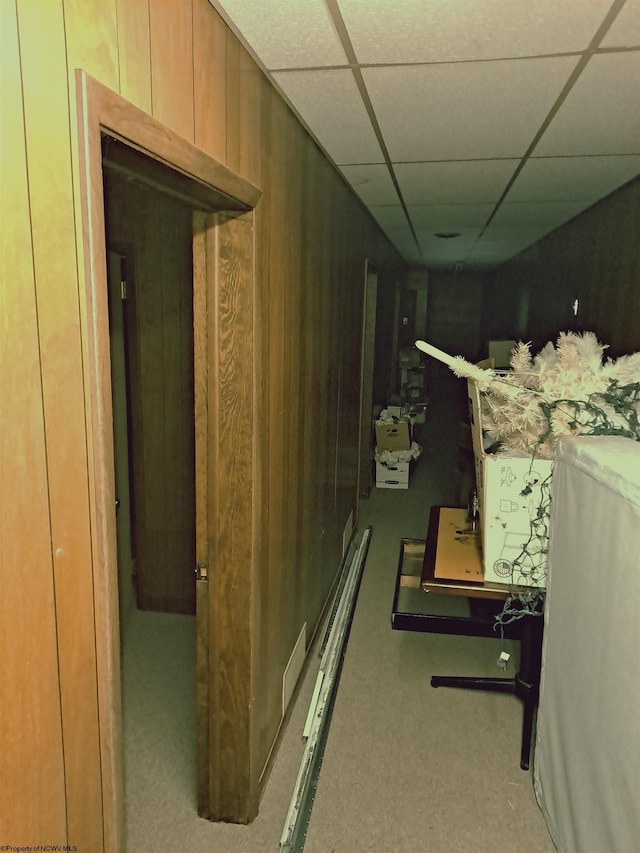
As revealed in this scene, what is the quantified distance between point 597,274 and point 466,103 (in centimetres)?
217

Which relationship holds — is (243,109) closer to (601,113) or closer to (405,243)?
(601,113)

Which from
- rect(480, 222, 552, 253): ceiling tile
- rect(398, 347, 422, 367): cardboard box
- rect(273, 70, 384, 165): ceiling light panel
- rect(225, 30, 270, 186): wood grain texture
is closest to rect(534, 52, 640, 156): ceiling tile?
rect(273, 70, 384, 165): ceiling light panel

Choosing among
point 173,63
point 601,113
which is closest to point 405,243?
point 601,113

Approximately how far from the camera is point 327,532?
318cm

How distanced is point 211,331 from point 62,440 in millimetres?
872

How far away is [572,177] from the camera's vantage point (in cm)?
299

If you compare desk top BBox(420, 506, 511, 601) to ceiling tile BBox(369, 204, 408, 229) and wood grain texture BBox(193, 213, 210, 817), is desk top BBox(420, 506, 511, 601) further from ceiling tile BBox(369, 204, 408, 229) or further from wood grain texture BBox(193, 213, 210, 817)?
ceiling tile BBox(369, 204, 408, 229)

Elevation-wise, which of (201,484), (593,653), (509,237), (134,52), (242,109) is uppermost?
(509,237)

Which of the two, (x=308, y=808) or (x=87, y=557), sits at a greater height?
(x=87, y=557)

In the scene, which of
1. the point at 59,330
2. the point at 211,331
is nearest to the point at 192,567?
the point at 211,331

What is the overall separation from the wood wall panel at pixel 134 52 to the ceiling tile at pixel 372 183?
1.91 meters

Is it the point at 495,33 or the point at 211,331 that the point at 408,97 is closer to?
the point at 495,33

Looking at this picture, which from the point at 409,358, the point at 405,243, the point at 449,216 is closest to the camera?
the point at 449,216

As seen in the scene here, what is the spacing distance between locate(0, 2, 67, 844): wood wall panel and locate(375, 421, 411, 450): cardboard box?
15.5ft
